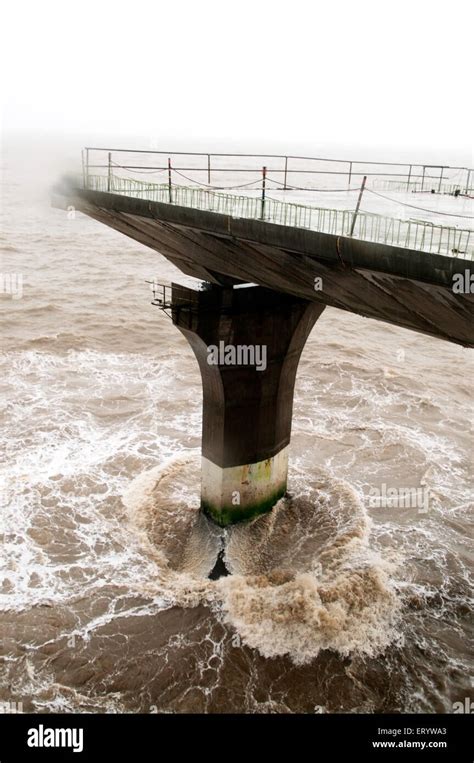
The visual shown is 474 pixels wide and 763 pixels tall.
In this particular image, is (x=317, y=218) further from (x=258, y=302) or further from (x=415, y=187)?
(x=415, y=187)

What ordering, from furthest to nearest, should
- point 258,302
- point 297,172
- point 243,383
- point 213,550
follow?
point 297,172
point 213,550
point 243,383
point 258,302

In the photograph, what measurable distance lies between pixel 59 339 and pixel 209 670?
18927 millimetres

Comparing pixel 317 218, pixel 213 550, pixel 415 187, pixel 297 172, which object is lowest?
pixel 213 550

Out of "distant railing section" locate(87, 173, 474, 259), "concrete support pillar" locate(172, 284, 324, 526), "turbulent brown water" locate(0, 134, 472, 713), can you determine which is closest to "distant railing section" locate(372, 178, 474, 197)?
"concrete support pillar" locate(172, 284, 324, 526)

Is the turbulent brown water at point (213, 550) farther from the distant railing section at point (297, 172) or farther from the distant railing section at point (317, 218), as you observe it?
the distant railing section at point (317, 218)

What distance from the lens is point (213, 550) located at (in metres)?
15.0

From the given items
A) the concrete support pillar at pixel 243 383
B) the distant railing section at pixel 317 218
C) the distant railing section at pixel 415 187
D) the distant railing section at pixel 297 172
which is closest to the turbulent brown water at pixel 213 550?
the concrete support pillar at pixel 243 383

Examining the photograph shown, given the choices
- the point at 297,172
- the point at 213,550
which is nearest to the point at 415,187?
the point at 297,172

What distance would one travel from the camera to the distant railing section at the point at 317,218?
946 centimetres

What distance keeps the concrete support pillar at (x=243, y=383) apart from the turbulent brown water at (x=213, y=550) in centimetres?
98

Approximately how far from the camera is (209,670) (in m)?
12.0

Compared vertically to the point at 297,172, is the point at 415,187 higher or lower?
lower

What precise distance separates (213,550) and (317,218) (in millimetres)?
8248

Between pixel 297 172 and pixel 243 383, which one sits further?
pixel 297 172
